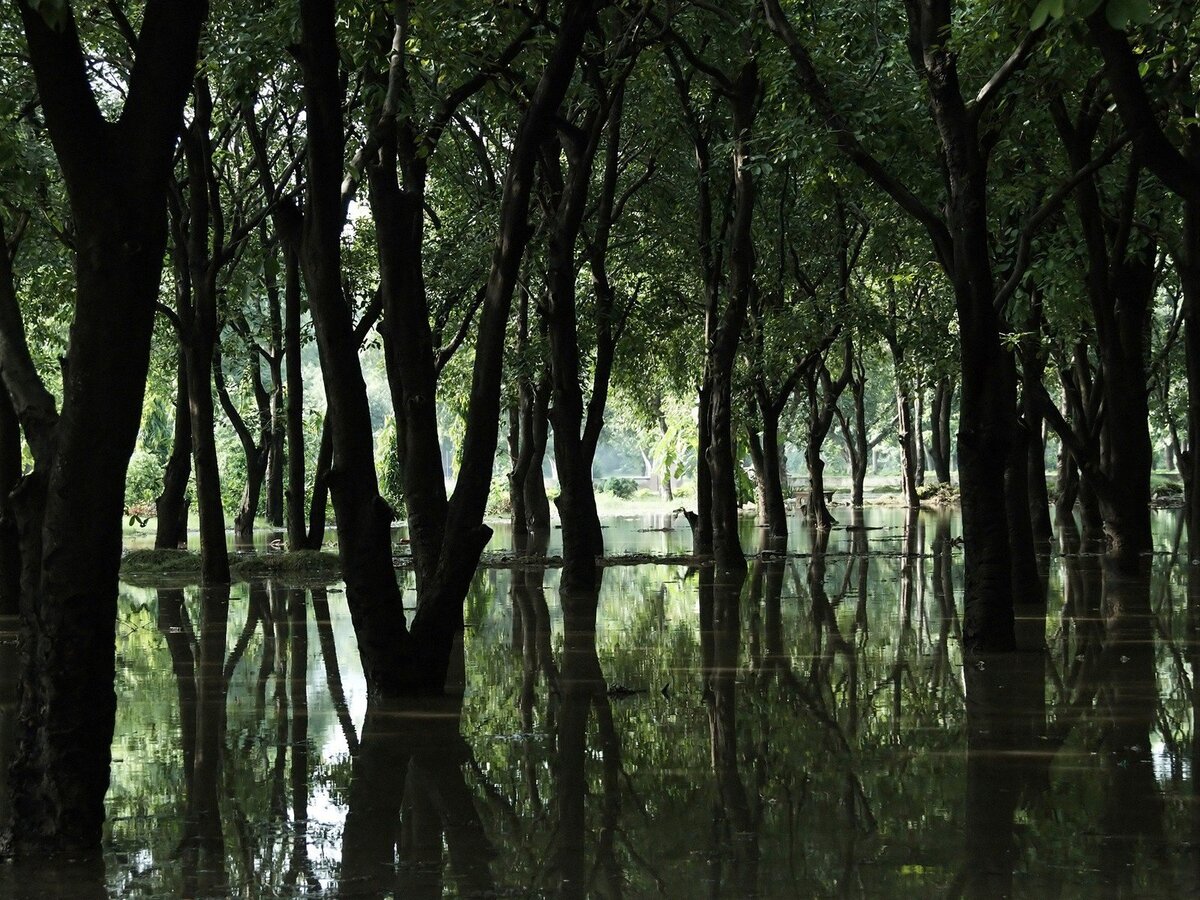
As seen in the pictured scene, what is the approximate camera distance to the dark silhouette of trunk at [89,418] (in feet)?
18.3

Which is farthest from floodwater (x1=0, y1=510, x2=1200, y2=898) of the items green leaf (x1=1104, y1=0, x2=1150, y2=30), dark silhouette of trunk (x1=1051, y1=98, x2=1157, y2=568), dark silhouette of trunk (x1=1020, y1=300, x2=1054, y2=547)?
dark silhouette of trunk (x1=1020, y1=300, x2=1054, y2=547)

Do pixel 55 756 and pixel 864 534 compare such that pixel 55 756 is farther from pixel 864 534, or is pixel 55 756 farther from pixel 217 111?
pixel 864 534

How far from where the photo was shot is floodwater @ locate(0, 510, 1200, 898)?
5285mm

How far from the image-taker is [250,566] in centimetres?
2203

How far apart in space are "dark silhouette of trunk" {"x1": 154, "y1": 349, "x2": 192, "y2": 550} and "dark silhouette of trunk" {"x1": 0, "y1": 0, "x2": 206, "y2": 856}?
18.0 metres

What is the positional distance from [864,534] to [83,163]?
2993 cm

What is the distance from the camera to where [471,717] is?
8.71 meters

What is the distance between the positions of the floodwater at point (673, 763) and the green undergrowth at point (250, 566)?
7.71 meters

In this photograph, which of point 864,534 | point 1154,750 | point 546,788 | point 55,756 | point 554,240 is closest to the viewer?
point 55,756

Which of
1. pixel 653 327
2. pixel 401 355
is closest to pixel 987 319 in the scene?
pixel 401 355

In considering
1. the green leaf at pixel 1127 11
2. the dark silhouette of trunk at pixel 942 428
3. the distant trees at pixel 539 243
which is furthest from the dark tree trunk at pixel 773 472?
the green leaf at pixel 1127 11

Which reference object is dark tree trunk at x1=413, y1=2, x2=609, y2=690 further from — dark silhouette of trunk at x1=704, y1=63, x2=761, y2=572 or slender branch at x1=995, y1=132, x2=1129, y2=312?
dark silhouette of trunk at x1=704, y1=63, x2=761, y2=572

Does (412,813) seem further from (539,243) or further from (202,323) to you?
(539,243)

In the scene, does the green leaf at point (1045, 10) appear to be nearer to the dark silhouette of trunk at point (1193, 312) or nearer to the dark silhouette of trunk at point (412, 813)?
the dark silhouette of trunk at point (412, 813)
